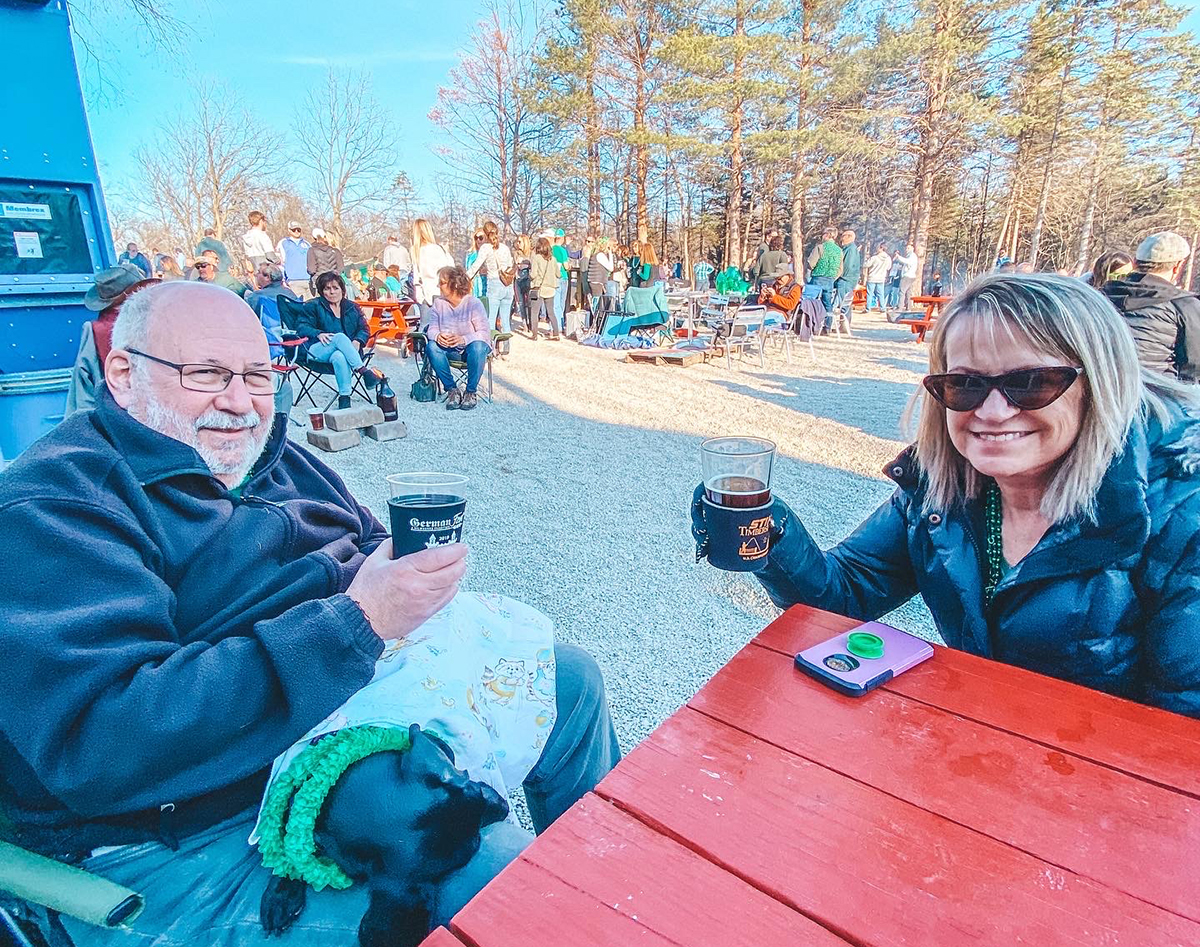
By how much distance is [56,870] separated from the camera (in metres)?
0.87

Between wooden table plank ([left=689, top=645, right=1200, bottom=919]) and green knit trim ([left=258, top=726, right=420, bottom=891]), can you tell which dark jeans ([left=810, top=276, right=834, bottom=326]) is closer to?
wooden table plank ([left=689, top=645, right=1200, bottom=919])

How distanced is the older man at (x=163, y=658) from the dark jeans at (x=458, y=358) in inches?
223

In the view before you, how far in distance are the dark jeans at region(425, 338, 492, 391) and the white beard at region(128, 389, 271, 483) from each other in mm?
5567

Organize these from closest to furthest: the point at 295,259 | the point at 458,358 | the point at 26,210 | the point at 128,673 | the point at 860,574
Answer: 1. the point at 128,673
2. the point at 860,574
3. the point at 26,210
4. the point at 458,358
5. the point at 295,259

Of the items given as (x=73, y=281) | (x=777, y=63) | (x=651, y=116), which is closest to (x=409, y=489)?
(x=73, y=281)

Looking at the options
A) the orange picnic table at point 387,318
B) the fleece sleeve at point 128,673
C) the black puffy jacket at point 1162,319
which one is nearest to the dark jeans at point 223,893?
the fleece sleeve at point 128,673

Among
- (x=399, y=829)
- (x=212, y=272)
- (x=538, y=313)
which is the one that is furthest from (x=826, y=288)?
(x=399, y=829)

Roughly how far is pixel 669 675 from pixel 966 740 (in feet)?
5.59

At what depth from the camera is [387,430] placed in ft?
18.8

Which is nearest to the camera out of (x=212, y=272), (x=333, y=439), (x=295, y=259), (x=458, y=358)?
(x=333, y=439)

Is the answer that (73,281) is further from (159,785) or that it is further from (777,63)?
(777,63)

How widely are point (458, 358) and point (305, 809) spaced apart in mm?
6452

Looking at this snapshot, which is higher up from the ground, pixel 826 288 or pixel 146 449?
pixel 826 288

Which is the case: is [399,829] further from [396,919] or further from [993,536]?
[993,536]
